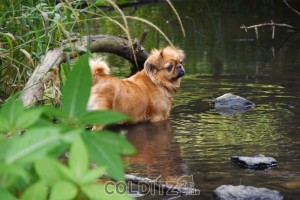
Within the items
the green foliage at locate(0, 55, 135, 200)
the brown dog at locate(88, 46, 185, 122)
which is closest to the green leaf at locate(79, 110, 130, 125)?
the green foliage at locate(0, 55, 135, 200)

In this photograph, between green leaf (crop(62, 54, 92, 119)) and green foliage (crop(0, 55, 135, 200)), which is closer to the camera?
green foliage (crop(0, 55, 135, 200))

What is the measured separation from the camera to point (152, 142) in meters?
6.06

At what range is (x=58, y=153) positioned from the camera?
1100mm

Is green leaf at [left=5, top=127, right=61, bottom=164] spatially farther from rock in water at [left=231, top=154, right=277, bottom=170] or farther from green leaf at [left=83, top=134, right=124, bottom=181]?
rock in water at [left=231, top=154, right=277, bottom=170]

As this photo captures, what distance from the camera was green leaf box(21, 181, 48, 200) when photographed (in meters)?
1.05

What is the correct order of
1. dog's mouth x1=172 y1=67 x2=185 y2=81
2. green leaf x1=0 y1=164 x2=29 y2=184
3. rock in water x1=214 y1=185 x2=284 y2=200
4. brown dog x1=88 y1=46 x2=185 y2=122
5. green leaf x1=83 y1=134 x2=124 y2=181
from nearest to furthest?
green leaf x1=0 y1=164 x2=29 y2=184 < green leaf x1=83 y1=134 x2=124 y2=181 < rock in water x1=214 y1=185 x2=284 y2=200 < brown dog x1=88 y1=46 x2=185 y2=122 < dog's mouth x1=172 y1=67 x2=185 y2=81

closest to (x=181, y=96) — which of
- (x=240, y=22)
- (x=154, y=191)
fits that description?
(x=154, y=191)

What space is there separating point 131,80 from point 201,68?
236cm

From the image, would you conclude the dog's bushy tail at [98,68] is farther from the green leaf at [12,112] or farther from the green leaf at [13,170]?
the green leaf at [13,170]

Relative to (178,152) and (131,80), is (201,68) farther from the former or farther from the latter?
(178,152)

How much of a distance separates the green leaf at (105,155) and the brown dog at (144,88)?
5298mm

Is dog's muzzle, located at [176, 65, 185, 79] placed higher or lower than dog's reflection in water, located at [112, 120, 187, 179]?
higher

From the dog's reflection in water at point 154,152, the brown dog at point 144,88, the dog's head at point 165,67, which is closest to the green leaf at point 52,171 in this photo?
the dog's reflection in water at point 154,152

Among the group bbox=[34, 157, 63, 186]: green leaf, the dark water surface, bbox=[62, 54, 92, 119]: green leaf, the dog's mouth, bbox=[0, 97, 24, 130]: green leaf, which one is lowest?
the dark water surface
